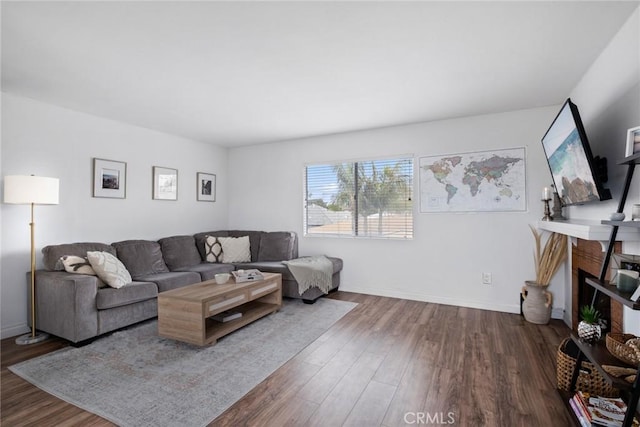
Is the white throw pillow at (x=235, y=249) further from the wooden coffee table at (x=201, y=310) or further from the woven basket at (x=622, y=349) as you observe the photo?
the woven basket at (x=622, y=349)

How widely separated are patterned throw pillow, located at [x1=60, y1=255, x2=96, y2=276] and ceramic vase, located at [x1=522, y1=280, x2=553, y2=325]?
14.6ft

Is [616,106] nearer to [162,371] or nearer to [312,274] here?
[312,274]

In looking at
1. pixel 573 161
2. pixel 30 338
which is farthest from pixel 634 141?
pixel 30 338

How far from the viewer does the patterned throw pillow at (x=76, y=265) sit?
2.93 m

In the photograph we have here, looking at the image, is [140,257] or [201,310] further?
[140,257]

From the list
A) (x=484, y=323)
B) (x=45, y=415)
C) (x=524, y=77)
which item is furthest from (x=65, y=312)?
(x=524, y=77)

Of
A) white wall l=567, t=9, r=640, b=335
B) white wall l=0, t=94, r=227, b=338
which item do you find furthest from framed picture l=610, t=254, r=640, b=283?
white wall l=0, t=94, r=227, b=338

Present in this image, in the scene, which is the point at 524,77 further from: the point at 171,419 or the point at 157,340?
the point at 157,340

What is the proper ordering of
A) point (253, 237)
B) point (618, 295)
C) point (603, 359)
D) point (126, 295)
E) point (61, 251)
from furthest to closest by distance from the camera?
point (253, 237) → point (61, 251) → point (126, 295) → point (603, 359) → point (618, 295)

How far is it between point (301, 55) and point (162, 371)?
2581mm

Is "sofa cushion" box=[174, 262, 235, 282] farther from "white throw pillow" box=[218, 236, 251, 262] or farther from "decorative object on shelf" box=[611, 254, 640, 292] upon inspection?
"decorative object on shelf" box=[611, 254, 640, 292]

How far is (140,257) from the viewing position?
3742mm

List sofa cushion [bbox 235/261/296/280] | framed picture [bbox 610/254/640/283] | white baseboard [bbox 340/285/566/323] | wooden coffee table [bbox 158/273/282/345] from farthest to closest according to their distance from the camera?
sofa cushion [bbox 235/261/296/280]
white baseboard [bbox 340/285/566/323]
wooden coffee table [bbox 158/273/282/345]
framed picture [bbox 610/254/640/283]

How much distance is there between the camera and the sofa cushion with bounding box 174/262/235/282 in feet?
12.8
